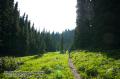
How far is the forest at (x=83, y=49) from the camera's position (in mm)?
31156

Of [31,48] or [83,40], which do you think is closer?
[83,40]

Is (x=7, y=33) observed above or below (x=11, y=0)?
below

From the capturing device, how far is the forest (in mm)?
31156

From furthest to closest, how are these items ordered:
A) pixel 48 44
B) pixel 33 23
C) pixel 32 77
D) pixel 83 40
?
1. pixel 48 44
2. pixel 33 23
3. pixel 83 40
4. pixel 32 77

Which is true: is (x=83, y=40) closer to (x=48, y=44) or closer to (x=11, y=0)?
(x=11, y=0)

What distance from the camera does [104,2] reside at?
54.4 meters

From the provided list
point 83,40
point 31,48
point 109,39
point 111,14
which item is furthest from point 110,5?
point 31,48

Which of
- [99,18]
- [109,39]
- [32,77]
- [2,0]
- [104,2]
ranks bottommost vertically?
[32,77]

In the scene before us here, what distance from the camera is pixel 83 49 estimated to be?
68.1m

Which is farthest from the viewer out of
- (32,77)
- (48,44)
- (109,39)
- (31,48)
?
(48,44)

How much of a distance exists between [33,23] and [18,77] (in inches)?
4292

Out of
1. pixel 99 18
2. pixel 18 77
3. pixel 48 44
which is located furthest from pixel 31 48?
pixel 18 77

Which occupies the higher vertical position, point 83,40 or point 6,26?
point 6,26

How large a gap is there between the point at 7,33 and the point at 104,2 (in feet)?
125
